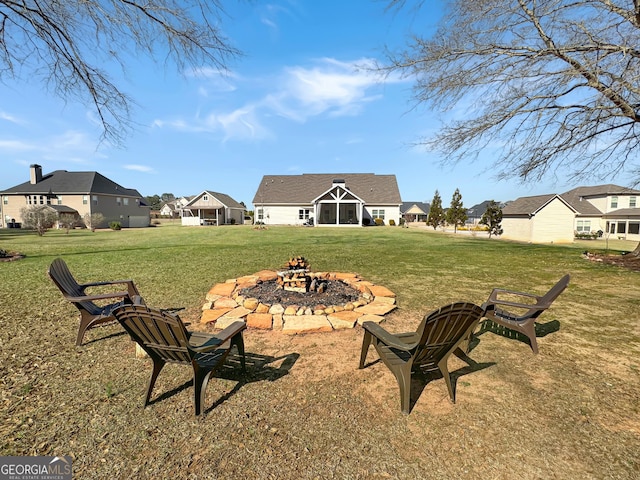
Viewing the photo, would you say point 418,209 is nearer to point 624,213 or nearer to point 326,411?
point 624,213

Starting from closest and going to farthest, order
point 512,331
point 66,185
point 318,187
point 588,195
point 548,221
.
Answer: point 512,331
point 548,221
point 66,185
point 318,187
point 588,195

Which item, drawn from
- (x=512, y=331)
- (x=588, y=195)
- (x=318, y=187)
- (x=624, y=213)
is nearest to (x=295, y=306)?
(x=512, y=331)

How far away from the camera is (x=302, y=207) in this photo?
129 ft

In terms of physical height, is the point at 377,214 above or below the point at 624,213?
below

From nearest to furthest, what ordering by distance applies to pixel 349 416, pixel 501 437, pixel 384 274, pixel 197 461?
pixel 197 461, pixel 501 437, pixel 349 416, pixel 384 274

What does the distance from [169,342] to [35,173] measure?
171ft

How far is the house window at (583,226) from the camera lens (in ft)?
125

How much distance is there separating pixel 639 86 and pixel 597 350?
21.8 ft

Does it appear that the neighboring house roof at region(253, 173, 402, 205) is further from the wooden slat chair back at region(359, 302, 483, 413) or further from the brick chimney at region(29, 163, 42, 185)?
the wooden slat chair back at region(359, 302, 483, 413)

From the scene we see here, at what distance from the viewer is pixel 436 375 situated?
3.40 meters

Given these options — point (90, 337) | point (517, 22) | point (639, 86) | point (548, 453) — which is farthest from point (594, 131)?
point (90, 337)

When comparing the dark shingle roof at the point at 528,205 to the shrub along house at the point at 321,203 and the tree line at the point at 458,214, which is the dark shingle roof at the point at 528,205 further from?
the shrub along house at the point at 321,203

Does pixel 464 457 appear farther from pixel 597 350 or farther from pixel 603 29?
pixel 603 29

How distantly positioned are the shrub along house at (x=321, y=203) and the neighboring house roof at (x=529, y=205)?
13026 millimetres
